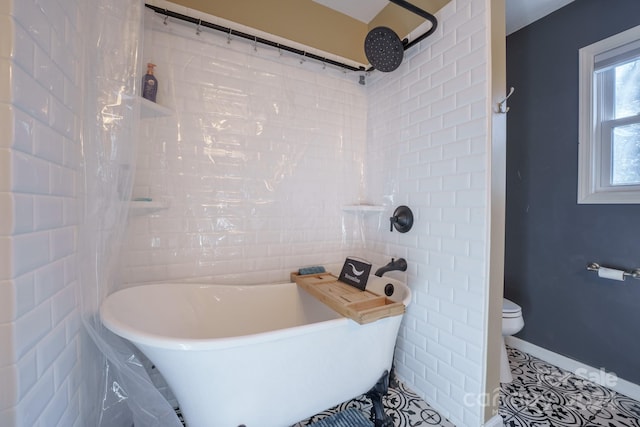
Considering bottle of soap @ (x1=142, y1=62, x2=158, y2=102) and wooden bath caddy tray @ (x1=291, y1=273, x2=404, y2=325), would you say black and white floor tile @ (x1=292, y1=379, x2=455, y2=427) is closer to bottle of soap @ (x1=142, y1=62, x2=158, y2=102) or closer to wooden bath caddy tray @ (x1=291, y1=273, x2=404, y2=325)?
wooden bath caddy tray @ (x1=291, y1=273, x2=404, y2=325)

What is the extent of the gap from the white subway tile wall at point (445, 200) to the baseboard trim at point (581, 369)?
3.70 ft

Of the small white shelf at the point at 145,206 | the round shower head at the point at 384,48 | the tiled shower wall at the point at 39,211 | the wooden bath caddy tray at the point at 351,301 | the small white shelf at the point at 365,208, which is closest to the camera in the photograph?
the tiled shower wall at the point at 39,211

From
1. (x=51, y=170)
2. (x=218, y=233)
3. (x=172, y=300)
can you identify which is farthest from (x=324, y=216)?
(x=51, y=170)

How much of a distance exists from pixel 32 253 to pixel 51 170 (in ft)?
0.79

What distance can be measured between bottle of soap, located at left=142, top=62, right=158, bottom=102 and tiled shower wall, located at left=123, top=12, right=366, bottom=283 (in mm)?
102

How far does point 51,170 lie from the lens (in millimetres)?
705

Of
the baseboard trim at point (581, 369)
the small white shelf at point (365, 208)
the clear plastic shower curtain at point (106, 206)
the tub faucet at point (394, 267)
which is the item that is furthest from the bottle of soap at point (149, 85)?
the baseboard trim at point (581, 369)

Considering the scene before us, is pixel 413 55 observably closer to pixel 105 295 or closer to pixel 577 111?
pixel 577 111

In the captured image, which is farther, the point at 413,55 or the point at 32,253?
the point at 413,55

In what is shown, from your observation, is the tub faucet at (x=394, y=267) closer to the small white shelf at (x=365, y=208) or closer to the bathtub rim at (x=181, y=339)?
the small white shelf at (x=365, y=208)

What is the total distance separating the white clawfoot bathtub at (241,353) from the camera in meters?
0.87

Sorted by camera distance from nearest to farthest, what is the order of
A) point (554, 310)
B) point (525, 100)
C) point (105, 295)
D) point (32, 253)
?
point (32, 253)
point (105, 295)
point (554, 310)
point (525, 100)

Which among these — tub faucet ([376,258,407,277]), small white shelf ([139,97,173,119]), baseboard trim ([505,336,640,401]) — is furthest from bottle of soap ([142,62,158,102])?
baseboard trim ([505,336,640,401])

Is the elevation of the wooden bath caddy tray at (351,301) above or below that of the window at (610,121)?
below
